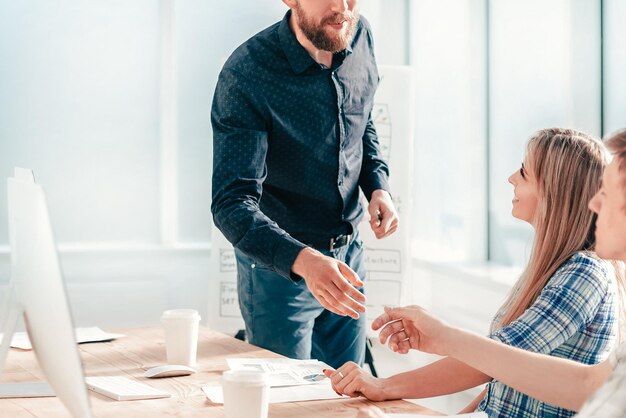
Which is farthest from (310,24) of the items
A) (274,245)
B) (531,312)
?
(531,312)

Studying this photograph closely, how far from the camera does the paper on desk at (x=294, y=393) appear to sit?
162 centimetres

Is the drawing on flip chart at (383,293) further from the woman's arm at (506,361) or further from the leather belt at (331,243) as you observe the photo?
the woman's arm at (506,361)

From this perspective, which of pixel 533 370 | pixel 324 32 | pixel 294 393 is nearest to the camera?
pixel 533 370

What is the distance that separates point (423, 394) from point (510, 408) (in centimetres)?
18

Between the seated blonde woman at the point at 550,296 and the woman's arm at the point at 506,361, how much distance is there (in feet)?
0.11

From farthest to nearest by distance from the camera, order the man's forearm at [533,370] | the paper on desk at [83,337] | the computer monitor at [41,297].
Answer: the paper on desk at [83,337], the man's forearm at [533,370], the computer monitor at [41,297]

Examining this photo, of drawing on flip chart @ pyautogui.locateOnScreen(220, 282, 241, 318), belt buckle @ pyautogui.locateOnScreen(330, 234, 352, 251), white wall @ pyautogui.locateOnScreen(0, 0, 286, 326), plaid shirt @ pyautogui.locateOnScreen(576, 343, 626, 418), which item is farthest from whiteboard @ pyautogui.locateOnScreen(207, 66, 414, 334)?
plaid shirt @ pyautogui.locateOnScreen(576, 343, 626, 418)

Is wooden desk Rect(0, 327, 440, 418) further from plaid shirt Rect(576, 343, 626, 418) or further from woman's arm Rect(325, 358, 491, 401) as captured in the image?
plaid shirt Rect(576, 343, 626, 418)

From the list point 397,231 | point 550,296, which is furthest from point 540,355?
point 397,231

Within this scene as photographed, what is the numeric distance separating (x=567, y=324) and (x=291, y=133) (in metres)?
0.99

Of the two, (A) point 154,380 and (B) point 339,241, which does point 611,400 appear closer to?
(A) point 154,380

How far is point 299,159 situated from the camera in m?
2.38

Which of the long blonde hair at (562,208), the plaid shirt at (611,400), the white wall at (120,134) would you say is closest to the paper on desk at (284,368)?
the long blonde hair at (562,208)

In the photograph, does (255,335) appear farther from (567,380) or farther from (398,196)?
(398,196)
